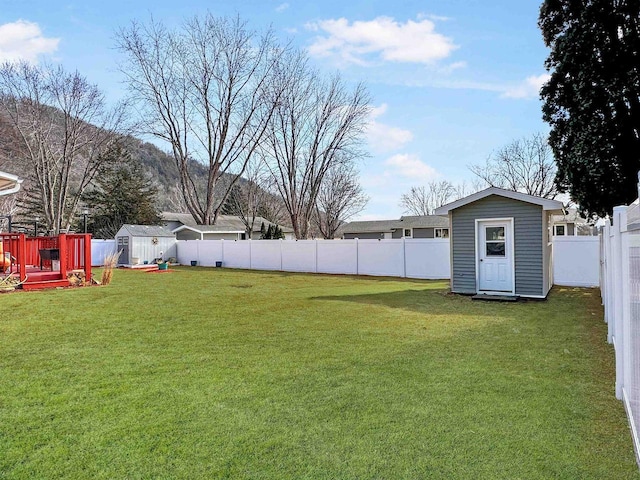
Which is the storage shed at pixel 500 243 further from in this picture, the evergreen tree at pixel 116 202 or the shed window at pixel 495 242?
the evergreen tree at pixel 116 202

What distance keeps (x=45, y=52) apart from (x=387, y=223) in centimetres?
2847

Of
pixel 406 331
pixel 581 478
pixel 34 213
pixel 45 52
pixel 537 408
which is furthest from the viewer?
pixel 34 213

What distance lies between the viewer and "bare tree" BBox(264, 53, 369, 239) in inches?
1040

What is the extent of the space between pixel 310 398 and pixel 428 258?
39.8 ft

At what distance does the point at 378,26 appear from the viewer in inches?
480

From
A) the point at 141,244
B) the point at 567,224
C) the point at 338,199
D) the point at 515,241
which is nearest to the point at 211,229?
the point at 141,244

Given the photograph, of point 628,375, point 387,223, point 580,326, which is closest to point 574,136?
point 580,326

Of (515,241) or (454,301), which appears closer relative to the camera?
(454,301)

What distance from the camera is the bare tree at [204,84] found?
27.3 metres

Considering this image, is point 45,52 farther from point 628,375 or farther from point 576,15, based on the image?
point 628,375

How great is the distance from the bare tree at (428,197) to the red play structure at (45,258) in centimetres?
3298

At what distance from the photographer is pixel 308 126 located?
26.7m

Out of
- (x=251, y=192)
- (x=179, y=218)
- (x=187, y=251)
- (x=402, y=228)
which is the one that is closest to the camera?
(x=187, y=251)

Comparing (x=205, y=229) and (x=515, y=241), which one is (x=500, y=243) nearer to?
(x=515, y=241)
